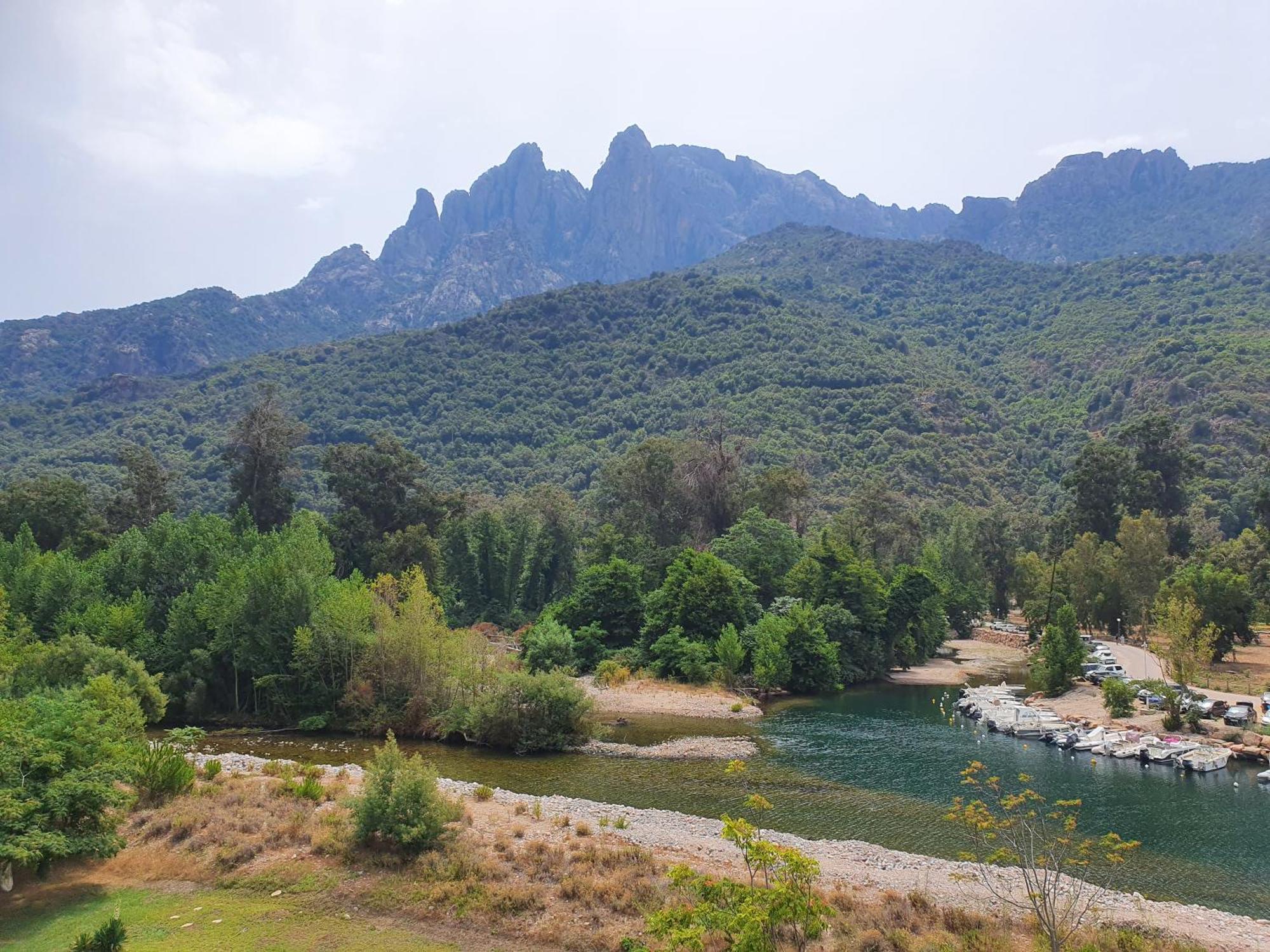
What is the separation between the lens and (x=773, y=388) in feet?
407

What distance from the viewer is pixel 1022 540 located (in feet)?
279

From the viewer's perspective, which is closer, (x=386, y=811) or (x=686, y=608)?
(x=386, y=811)

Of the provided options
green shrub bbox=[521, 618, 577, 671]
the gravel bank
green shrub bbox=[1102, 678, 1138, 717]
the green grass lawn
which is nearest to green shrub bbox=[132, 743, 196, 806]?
the green grass lawn

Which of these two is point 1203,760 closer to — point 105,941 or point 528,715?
point 528,715

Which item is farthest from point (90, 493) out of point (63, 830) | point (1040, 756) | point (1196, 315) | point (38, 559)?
point (1196, 315)

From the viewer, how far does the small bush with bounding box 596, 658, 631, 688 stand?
4659 cm

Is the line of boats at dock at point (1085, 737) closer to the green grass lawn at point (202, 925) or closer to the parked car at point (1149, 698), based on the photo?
the parked car at point (1149, 698)

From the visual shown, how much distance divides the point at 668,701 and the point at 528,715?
439 inches

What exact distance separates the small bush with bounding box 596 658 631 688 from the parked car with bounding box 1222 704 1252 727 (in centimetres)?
2882

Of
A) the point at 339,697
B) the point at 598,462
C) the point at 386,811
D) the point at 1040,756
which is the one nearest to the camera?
the point at 386,811

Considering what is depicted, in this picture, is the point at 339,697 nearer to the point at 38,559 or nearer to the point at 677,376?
A: the point at 38,559

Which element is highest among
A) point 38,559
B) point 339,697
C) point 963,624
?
point 38,559

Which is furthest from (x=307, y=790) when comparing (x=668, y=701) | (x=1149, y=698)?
(x=1149, y=698)

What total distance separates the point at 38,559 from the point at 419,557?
2436 centimetres
